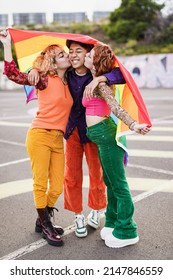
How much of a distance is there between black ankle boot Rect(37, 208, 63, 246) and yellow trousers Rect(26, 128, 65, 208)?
8 cm

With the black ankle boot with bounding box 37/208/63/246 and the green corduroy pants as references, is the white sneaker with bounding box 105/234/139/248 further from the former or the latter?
the black ankle boot with bounding box 37/208/63/246

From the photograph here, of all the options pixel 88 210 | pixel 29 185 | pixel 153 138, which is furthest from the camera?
pixel 153 138

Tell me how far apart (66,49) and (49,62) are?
39 cm

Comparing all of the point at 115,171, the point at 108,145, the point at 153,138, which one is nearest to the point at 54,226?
the point at 115,171

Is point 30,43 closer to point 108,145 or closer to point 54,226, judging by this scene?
point 108,145

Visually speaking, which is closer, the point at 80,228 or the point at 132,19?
the point at 80,228

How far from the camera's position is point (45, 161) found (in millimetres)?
3637

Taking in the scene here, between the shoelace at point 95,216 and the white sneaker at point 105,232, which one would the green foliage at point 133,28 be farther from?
the white sneaker at point 105,232

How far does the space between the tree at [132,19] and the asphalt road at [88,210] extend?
27.8 meters

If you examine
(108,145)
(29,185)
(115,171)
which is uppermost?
(108,145)

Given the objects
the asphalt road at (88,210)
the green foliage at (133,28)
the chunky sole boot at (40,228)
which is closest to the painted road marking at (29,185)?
the asphalt road at (88,210)
